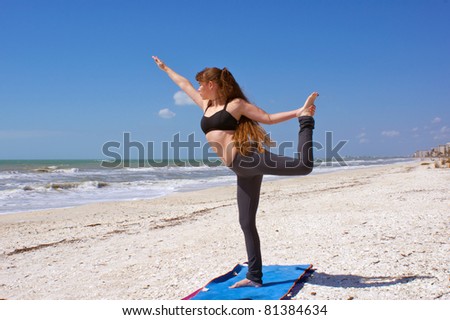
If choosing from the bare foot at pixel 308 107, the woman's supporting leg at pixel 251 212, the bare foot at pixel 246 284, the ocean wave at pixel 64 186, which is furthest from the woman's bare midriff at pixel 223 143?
the ocean wave at pixel 64 186

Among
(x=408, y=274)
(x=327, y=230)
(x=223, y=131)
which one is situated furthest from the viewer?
(x=327, y=230)

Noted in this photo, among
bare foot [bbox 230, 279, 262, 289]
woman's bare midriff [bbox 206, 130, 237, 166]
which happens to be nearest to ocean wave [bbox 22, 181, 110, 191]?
bare foot [bbox 230, 279, 262, 289]

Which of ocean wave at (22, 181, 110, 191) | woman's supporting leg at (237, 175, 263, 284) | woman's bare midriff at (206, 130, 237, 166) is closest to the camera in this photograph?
woman's bare midriff at (206, 130, 237, 166)

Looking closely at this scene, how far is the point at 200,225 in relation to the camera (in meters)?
8.94

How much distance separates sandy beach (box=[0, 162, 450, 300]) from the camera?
4391mm

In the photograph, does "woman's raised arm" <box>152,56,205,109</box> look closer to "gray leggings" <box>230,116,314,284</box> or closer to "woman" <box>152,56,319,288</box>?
"woman" <box>152,56,319,288</box>

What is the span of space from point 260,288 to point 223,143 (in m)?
1.53

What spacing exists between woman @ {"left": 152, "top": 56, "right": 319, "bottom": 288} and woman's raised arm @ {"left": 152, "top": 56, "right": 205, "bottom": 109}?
0.07m

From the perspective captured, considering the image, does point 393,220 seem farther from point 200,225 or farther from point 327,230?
point 200,225

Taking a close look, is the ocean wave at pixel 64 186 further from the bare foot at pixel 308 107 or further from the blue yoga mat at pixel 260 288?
the bare foot at pixel 308 107

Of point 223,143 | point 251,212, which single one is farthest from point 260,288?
point 223,143

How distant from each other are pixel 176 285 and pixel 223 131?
1917mm
